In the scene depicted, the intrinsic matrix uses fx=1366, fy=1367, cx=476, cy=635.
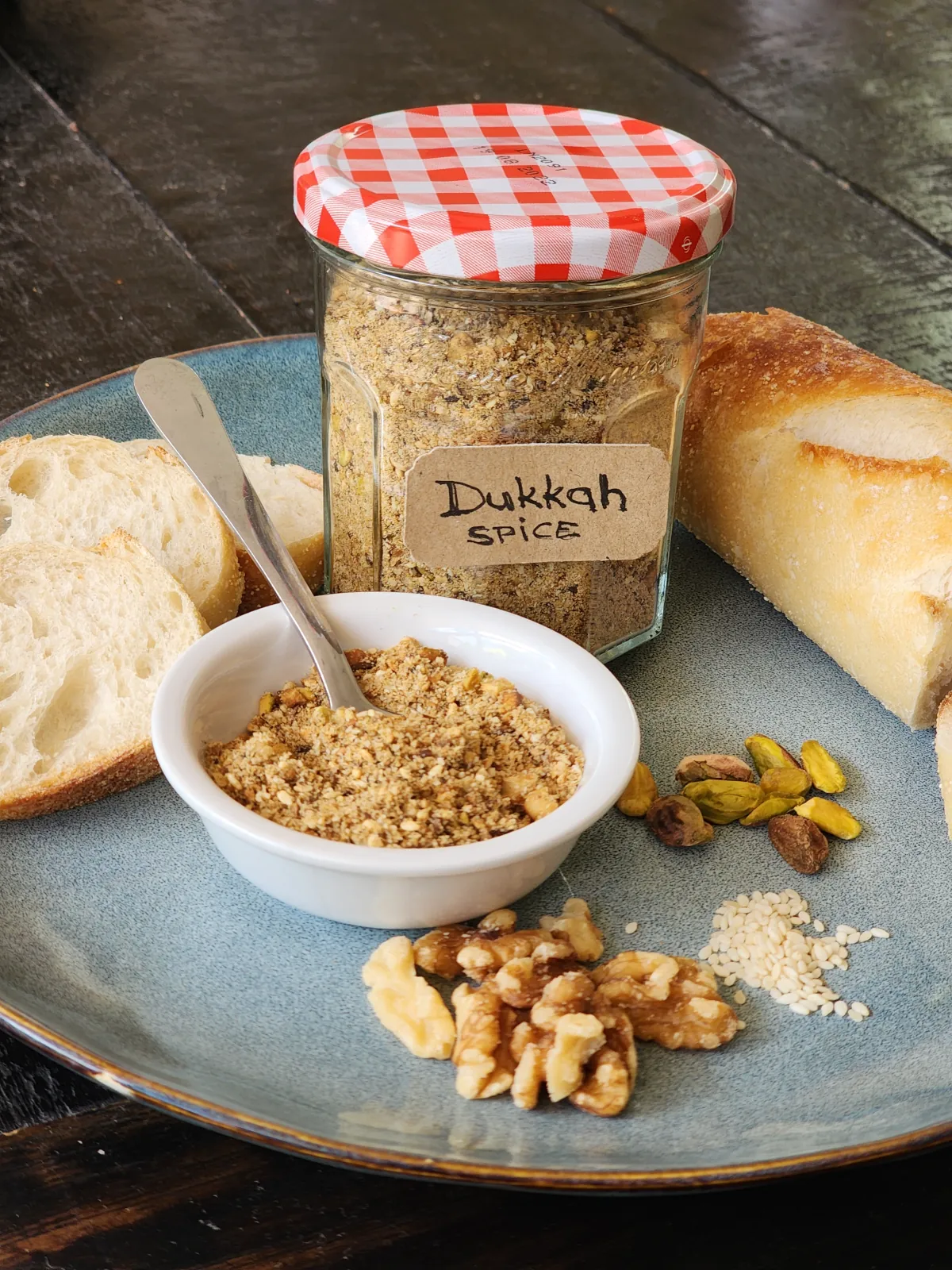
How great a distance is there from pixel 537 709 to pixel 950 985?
0.38 meters

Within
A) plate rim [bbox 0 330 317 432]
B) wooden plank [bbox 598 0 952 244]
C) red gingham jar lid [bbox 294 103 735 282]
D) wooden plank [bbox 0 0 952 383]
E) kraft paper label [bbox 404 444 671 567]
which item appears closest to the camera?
red gingham jar lid [bbox 294 103 735 282]

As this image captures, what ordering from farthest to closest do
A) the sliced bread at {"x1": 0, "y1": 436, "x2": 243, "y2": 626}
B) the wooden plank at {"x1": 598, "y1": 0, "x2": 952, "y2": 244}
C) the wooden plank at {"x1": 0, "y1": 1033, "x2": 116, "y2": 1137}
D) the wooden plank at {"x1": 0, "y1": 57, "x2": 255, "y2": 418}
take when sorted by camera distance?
the wooden plank at {"x1": 598, "y1": 0, "x2": 952, "y2": 244} → the wooden plank at {"x1": 0, "y1": 57, "x2": 255, "y2": 418} → the sliced bread at {"x1": 0, "y1": 436, "x2": 243, "y2": 626} → the wooden plank at {"x1": 0, "y1": 1033, "x2": 116, "y2": 1137}

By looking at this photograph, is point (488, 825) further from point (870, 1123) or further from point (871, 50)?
point (871, 50)

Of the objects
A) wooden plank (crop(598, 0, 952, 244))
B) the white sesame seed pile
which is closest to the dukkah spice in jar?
the white sesame seed pile

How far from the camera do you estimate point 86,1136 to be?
2.95 feet

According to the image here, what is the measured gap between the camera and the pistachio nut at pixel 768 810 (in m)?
1.17

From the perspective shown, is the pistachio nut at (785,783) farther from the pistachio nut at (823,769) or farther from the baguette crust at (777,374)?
the baguette crust at (777,374)

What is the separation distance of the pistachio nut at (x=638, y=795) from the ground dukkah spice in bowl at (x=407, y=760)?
10 centimetres

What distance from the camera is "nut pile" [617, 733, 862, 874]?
114 cm

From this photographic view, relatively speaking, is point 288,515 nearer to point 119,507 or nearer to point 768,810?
point 119,507

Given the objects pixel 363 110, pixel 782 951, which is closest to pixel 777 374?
pixel 782 951

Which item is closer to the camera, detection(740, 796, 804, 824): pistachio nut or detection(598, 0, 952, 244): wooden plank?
detection(740, 796, 804, 824): pistachio nut

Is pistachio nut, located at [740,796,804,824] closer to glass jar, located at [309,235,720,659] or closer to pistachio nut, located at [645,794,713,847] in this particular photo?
pistachio nut, located at [645,794,713,847]

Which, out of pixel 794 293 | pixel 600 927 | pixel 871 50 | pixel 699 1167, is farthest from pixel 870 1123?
pixel 871 50
